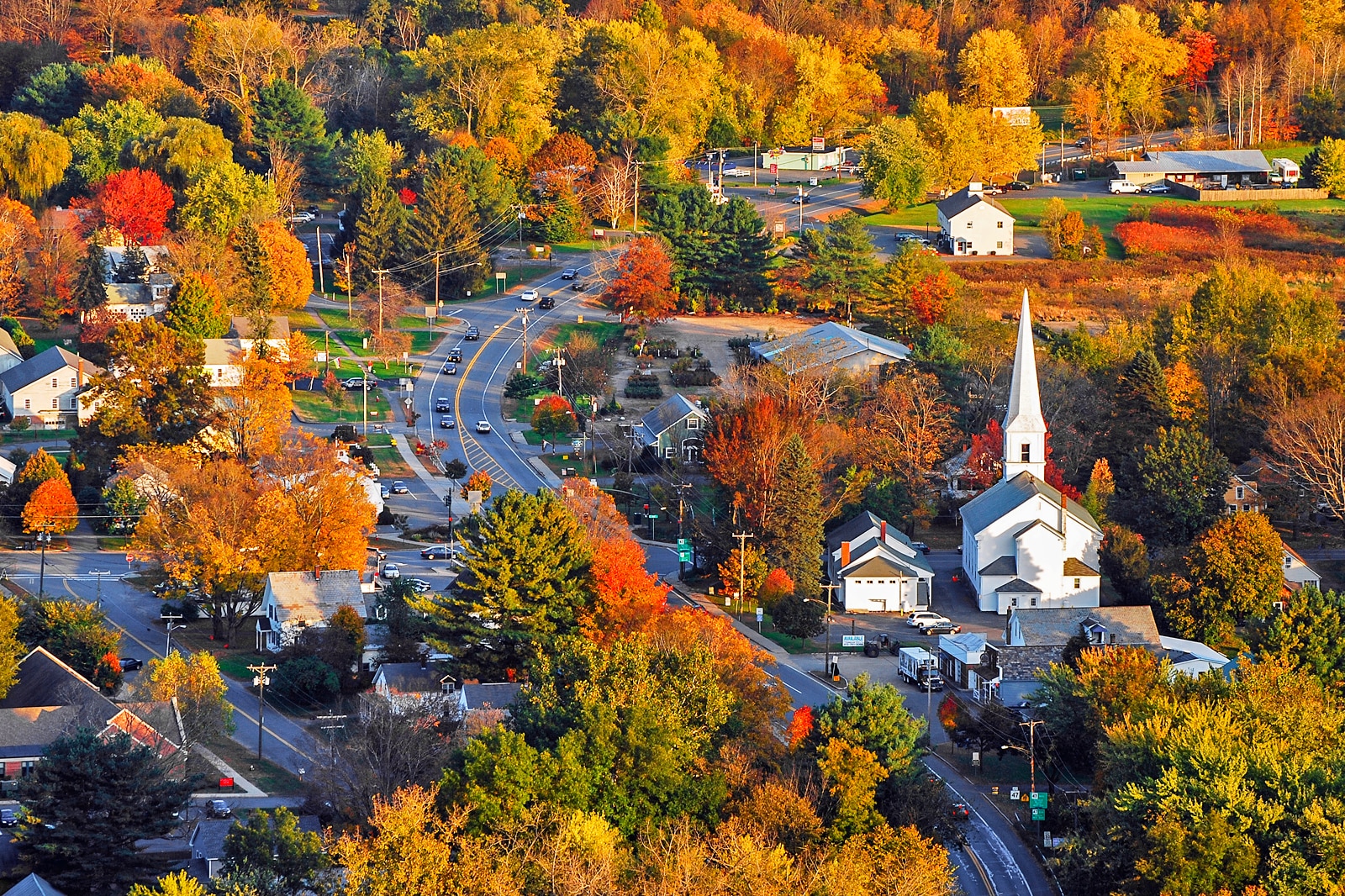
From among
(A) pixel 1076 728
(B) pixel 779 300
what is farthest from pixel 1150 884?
(B) pixel 779 300

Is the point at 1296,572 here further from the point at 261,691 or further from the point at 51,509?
the point at 51,509

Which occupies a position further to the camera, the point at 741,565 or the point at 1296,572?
the point at 1296,572

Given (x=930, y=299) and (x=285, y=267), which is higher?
(x=285, y=267)

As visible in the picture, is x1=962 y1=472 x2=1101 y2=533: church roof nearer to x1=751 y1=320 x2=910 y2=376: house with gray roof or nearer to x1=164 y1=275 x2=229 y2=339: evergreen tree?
x1=751 y1=320 x2=910 y2=376: house with gray roof

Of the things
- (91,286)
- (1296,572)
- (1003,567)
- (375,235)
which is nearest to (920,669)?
(1003,567)

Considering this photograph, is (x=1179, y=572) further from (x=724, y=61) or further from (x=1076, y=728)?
(x=724, y=61)

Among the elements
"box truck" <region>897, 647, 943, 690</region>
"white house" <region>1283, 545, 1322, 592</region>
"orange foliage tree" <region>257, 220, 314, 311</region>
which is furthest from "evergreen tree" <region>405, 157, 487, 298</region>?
"white house" <region>1283, 545, 1322, 592</region>

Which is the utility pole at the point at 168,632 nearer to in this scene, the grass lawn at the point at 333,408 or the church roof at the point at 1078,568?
the grass lawn at the point at 333,408

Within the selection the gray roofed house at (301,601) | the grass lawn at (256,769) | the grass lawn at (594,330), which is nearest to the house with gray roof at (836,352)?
the grass lawn at (594,330)
